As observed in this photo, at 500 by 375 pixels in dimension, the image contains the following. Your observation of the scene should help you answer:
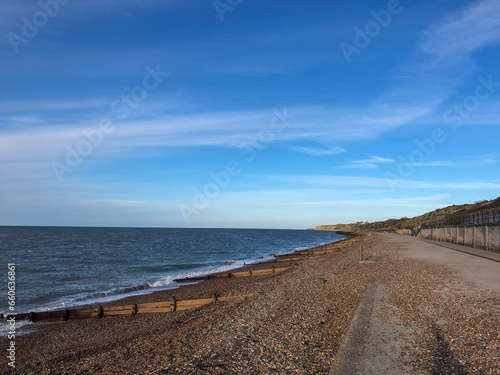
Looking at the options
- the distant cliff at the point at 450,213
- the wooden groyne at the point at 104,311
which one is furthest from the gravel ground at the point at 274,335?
the distant cliff at the point at 450,213

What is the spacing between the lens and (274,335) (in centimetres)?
714

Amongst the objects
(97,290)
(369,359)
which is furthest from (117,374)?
(97,290)

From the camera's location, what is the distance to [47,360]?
7.86m

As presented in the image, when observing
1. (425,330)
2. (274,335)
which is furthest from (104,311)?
(425,330)

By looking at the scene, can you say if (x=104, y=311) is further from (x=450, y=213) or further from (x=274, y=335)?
(x=450, y=213)

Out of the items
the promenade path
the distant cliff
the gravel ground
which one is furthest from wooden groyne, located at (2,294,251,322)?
the distant cliff

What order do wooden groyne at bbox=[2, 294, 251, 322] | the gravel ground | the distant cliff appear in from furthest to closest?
the distant cliff
wooden groyne at bbox=[2, 294, 251, 322]
the gravel ground

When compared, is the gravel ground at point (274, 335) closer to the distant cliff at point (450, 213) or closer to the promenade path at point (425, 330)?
the promenade path at point (425, 330)

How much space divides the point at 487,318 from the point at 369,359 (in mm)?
3998

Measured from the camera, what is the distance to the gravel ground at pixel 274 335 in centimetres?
567

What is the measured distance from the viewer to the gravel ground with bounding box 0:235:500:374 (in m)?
5.67

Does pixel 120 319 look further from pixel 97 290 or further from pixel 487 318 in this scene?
pixel 487 318

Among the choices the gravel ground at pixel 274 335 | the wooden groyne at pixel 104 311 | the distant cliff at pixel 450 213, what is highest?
the distant cliff at pixel 450 213

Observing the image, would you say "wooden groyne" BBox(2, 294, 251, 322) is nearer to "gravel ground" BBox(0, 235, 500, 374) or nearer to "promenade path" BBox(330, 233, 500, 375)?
"gravel ground" BBox(0, 235, 500, 374)
